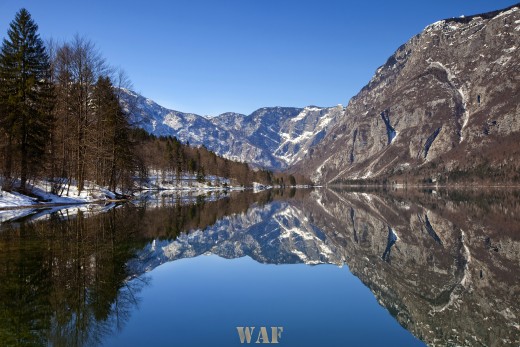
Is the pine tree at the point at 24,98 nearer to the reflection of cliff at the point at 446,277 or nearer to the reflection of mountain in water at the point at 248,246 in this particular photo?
the reflection of mountain in water at the point at 248,246

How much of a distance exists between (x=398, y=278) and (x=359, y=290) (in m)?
2.96

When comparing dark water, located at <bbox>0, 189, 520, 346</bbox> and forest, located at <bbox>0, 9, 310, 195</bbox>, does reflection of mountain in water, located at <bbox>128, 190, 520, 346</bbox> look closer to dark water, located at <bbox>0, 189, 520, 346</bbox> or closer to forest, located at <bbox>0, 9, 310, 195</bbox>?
dark water, located at <bbox>0, 189, 520, 346</bbox>

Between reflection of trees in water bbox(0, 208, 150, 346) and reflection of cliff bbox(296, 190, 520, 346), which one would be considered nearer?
reflection of trees in water bbox(0, 208, 150, 346)

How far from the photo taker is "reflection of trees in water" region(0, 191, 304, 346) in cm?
987

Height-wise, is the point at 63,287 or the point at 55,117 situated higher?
the point at 55,117

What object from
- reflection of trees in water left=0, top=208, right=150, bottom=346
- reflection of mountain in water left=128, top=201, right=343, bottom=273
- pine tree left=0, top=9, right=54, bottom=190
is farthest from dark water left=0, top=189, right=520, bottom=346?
pine tree left=0, top=9, right=54, bottom=190

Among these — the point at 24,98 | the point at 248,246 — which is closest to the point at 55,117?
the point at 24,98

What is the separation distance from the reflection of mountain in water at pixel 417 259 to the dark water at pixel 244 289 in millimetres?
86

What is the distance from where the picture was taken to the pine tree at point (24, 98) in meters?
44.6

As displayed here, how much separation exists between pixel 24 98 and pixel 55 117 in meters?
4.81

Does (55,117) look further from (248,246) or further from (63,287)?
(63,287)

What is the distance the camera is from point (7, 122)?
4422 cm

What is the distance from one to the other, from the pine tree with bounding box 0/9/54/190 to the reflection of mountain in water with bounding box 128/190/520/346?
23.1m

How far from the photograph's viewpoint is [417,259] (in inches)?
911
